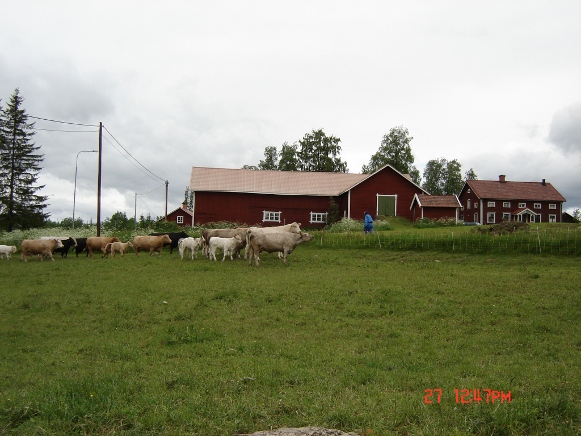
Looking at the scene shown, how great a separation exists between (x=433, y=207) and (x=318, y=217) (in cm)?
1088

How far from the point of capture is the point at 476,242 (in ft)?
79.2

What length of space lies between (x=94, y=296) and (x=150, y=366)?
23.5 ft

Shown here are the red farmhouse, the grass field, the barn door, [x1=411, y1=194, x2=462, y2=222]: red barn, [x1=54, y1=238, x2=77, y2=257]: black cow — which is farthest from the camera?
the red farmhouse

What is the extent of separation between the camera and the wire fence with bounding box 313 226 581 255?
22669 millimetres

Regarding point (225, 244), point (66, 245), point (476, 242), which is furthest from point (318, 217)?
point (66, 245)

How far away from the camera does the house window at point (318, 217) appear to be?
46.0 metres

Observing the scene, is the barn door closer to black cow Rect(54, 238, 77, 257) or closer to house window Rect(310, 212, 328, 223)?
house window Rect(310, 212, 328, 223)

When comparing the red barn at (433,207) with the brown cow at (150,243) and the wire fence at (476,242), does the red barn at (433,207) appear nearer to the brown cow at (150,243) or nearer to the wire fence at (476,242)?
the wire fence at (476,242)

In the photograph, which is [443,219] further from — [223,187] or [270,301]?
[270,301]

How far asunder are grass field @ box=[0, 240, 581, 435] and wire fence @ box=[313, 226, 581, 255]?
171 inches

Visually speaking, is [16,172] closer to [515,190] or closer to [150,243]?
[150,243]
